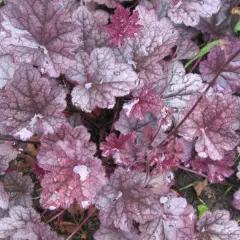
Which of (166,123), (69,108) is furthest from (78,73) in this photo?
(166,123)

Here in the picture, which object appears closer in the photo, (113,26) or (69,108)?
(113,26)

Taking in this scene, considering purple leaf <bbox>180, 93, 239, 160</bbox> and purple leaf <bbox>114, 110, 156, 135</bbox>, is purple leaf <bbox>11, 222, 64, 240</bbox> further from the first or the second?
purple leaf <bbox>180, 93, 239, 160</bbox>

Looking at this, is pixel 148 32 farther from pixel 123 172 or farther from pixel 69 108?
pixel 123 172

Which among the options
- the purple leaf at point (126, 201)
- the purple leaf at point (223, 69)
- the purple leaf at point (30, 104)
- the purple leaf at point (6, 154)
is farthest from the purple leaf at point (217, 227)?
the purple leaf at point (6, 154)

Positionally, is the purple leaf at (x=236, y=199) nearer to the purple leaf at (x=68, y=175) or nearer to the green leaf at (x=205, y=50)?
the green leaf at (x=205, y=50)

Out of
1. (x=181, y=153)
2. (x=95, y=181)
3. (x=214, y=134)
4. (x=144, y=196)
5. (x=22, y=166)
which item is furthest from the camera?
(x=22, y=166)

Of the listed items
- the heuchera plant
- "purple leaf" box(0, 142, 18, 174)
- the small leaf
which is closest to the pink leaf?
the heuchera plant

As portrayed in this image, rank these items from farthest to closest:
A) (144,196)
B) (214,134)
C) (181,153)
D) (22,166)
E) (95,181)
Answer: (22,166), (181,153), (214,134), (144,196), (95,181)

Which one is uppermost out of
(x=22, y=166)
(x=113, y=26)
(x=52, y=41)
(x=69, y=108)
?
(x=113, y=26)
